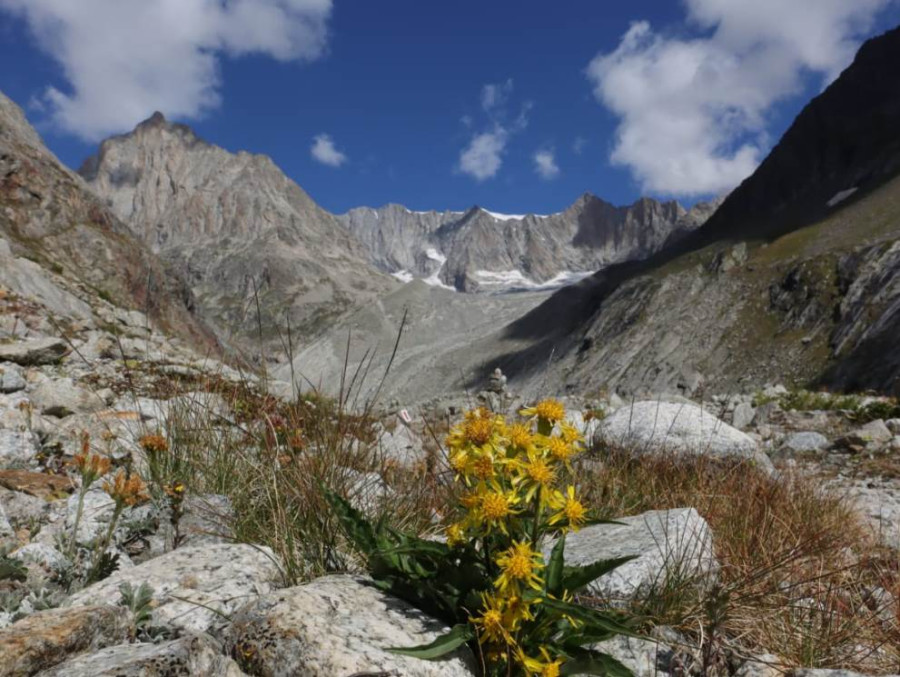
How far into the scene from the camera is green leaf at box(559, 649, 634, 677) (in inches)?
79.3

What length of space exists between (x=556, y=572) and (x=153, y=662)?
4.72 feet

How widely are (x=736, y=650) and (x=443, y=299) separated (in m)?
112

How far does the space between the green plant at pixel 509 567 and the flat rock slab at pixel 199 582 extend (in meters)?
0.61

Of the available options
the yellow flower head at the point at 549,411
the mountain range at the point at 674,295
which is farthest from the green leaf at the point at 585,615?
the mountain range at the point at 674,295

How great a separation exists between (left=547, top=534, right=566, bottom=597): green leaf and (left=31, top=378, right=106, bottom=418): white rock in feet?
17.3

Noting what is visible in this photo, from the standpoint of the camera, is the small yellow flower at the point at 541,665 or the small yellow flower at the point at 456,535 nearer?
the small yellow flower at the point at 541,665

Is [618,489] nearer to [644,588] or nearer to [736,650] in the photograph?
[644,588]

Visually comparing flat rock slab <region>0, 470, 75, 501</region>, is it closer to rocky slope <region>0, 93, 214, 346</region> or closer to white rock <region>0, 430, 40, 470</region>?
white rock <region>0, 430, 40, 470</region>

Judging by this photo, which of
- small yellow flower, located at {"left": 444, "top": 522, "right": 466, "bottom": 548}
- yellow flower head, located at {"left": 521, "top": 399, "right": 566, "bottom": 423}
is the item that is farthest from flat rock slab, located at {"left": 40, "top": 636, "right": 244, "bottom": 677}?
yellow flower head, located at {"left": 521, "top": 399, "right": 566, "bottom": 423}

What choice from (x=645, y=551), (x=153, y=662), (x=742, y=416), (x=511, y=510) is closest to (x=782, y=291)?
(x=742, y=416)

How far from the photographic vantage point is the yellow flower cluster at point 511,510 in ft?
6.39

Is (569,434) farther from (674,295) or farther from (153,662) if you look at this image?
(674,295)

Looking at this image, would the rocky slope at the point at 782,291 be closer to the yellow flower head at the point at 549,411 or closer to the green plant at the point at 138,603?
the yellow flower head at the point at 549,411

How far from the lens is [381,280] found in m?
194
